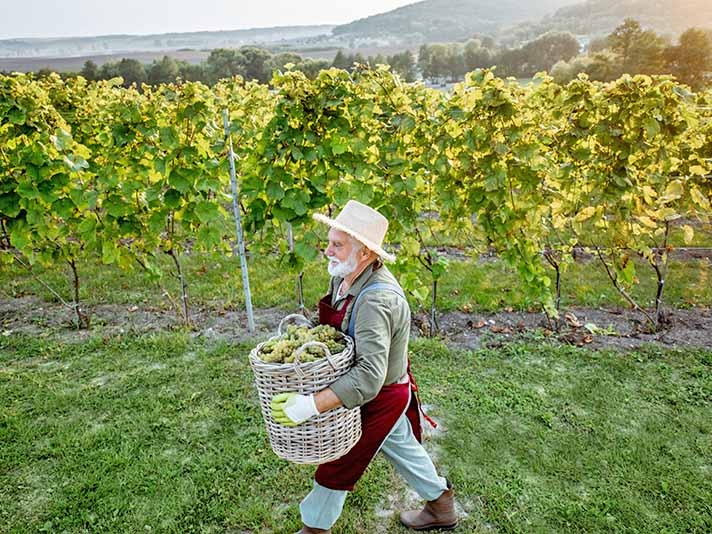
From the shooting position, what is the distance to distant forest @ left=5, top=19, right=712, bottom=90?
3030 centimetres

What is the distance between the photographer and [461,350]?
187 inches

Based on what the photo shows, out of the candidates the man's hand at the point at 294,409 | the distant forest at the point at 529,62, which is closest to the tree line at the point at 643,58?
the distant forest at the point at 529,62

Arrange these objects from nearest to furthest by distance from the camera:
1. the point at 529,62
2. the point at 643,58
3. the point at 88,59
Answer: the point at 643,58 → the point at 88,59 → the point at 529,62

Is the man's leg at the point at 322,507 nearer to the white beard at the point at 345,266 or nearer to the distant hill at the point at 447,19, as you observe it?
the white beard at the point at 345,266

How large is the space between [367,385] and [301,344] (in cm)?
35

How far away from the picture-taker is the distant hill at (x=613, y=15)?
82.0 meters

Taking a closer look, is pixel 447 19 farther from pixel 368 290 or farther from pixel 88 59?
pixel 368 290

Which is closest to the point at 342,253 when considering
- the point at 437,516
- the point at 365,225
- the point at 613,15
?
the point at 365,225

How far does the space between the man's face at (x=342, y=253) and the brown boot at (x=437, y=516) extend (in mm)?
1356

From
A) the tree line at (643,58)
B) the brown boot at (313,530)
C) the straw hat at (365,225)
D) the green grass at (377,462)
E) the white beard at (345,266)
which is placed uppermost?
the tree line at (643,58)

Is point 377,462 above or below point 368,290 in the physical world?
below

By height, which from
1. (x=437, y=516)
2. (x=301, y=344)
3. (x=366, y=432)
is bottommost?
(x=437, y=516)

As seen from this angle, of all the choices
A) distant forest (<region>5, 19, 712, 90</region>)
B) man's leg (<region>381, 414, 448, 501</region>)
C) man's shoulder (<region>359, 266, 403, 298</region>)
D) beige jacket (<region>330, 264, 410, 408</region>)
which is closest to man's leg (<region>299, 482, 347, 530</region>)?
man's leg (<region>381, 414, 448, 501</region>)

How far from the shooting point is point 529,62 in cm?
5741
